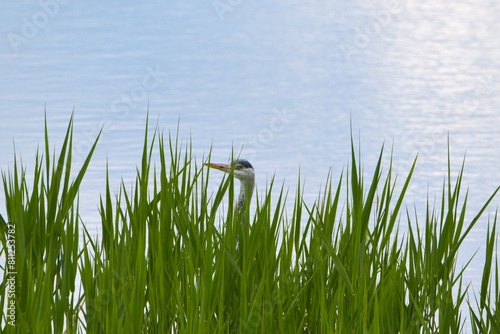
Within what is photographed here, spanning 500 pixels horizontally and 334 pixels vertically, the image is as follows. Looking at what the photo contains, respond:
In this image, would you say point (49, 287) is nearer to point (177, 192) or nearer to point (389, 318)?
point (177, 192)

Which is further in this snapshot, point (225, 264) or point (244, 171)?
point (244, 171)

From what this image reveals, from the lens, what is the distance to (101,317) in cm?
331

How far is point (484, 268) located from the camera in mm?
3691

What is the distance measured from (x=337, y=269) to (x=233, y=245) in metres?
0.45

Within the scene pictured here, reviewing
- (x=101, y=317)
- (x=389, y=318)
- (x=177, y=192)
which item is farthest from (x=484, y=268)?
(x=101, y=317)

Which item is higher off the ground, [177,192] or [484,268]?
[177,192]

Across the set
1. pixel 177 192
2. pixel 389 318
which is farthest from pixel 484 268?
pixel 177 192

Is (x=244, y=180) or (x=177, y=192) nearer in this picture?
(x=177, y=192)

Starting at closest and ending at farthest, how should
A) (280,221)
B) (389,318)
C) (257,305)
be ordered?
(257,305)
(389,318)
(280,221)

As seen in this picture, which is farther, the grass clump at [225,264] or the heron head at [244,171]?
the heron head at [244,171]

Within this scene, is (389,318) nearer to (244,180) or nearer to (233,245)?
(233,245)

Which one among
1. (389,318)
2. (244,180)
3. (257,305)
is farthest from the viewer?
(244,180)

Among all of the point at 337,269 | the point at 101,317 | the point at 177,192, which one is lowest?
the point at 101,317

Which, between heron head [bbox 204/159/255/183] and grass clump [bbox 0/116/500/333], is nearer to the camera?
grass clump [bbox 0/116/500/333]
